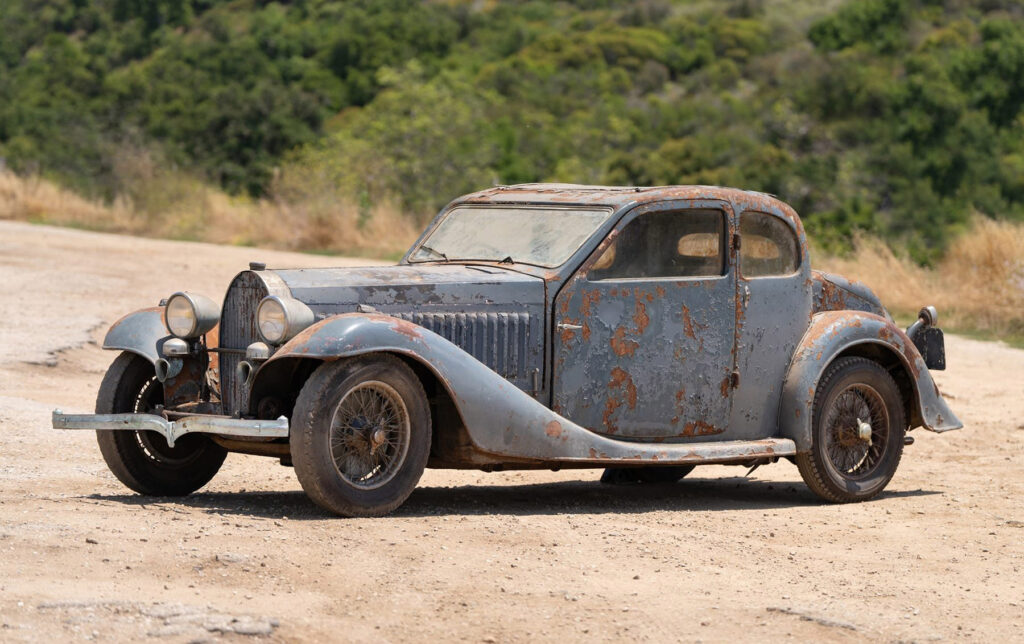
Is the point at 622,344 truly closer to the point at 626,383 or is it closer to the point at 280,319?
the point at 626,383

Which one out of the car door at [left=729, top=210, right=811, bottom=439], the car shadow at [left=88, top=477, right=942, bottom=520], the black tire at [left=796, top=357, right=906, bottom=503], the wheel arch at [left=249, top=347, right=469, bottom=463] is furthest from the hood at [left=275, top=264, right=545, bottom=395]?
the black tire at [left=796, top=357, right=906, bottom=503]

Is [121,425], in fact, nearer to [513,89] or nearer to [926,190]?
[926,190]

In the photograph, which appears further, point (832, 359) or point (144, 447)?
point (832, 359)

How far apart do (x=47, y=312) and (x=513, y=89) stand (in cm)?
4355

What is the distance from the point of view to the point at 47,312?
51.3ft

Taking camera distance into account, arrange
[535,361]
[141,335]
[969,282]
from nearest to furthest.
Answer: [535,361], [141,335], [969,282]

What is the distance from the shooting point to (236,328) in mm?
7391

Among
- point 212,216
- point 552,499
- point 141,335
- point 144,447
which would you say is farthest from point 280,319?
point 212,216

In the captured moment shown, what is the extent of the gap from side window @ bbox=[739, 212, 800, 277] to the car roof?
0.09m

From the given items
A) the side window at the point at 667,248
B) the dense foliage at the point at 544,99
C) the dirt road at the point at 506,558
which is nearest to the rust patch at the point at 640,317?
the side window at the point at 667,248

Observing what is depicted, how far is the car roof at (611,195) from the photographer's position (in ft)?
26.0

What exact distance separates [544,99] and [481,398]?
49141 mm

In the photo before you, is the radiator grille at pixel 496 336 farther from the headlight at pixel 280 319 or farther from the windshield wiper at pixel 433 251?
the windshield wiper at pixel 433 251

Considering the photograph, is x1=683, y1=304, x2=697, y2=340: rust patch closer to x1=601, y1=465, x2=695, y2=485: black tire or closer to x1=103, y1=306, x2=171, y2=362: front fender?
x1=601, y1=465, x2=695, y2=485: black tire
